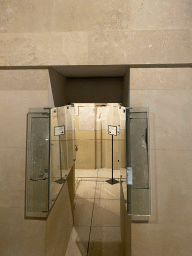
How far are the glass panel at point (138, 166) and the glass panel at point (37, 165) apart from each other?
69cm

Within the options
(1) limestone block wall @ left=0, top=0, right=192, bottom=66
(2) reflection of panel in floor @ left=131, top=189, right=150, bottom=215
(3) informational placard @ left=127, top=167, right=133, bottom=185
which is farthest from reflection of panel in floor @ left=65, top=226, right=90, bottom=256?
(1) limestone block wall @ left=0, top=0, right=192, bottom=66

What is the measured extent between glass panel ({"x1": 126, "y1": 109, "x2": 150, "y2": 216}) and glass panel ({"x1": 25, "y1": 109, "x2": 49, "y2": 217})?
69 cm

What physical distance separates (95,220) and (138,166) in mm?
2014

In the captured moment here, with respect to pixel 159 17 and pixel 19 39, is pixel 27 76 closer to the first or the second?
pixel 19 39

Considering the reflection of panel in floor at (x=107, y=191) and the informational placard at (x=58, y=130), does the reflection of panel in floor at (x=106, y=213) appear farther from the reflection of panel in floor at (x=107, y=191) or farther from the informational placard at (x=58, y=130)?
the informational placard at (x=58, y=130)

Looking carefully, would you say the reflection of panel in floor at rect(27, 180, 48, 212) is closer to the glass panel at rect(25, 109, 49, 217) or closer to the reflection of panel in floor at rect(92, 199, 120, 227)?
the glass panel at rect(25, 109, 49, 217)

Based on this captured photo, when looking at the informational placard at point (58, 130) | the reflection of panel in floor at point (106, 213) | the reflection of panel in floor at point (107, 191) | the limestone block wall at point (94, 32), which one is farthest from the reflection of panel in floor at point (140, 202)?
the reflection of panel in floor at point (107, 191)

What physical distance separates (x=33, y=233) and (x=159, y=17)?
2115 millimetres

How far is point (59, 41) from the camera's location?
1.65 m

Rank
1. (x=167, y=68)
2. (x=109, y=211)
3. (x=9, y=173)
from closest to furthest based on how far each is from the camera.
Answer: (x=167, y=68) → (x=9, y=173) → (x=109, y=211)

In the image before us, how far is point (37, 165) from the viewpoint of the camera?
1.65 meters

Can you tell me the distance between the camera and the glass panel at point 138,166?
1603mm

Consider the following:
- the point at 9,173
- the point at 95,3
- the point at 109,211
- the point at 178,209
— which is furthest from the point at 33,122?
the point at 109,211

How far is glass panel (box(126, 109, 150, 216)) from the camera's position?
5.26 feet
